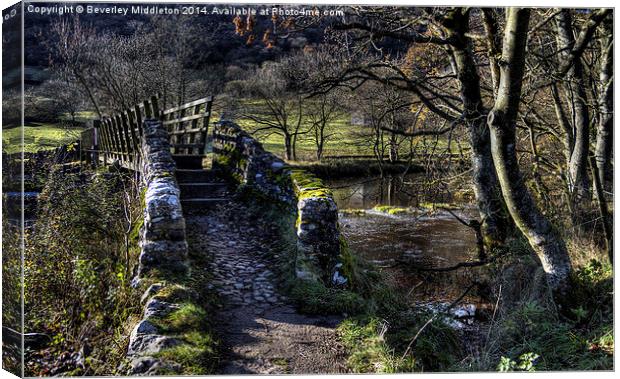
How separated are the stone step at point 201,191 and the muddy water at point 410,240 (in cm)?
185

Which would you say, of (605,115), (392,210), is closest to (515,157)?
(605,115)

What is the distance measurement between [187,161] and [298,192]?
4584 millimetres

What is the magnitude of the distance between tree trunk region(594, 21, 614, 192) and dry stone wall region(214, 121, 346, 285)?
3.14 m

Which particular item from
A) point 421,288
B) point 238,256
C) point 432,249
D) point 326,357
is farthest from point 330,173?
point 326,357

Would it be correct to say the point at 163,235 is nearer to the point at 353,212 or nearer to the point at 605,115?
the point at 605,115

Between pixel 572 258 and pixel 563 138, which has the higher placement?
pixel 563 138

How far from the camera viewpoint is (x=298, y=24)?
641 cm

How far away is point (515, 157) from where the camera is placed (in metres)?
6.14

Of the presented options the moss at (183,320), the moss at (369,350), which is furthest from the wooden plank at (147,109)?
the moss at (369,350)

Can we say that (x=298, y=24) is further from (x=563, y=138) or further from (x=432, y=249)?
(x=432, y=249)

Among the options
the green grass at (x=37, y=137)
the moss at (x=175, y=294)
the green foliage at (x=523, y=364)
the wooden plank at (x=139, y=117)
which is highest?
the wooden plank at (x=139, y=117)

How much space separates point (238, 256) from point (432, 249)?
4.12m

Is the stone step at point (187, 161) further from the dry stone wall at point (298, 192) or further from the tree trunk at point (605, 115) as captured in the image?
the tree trunk at point (605, 115)

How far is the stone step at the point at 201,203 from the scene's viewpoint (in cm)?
973
